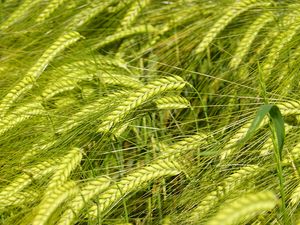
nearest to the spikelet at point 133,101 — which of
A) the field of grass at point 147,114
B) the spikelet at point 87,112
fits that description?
the field of grass at point 147,114

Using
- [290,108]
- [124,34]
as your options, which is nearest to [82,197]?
[290,108]

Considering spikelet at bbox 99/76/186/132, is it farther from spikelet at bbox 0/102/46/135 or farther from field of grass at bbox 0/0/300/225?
spikelet at bbox 0/102/46/135

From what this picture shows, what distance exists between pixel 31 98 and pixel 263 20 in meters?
0.91

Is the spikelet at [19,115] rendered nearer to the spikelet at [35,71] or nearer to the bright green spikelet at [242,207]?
the spikelet at [35,71]

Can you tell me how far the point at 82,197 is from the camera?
1812mm

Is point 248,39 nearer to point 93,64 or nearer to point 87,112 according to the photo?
point 93,64

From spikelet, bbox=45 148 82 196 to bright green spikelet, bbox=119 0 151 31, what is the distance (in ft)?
3.40

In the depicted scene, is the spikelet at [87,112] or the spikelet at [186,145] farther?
the spikelet at [87,112]

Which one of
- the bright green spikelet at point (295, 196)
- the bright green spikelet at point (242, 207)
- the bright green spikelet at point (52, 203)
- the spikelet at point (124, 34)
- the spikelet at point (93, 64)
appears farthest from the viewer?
the spikelet at point (124, 34)

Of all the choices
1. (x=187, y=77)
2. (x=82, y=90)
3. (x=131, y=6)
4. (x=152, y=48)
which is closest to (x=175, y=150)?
(x=82, y=90)

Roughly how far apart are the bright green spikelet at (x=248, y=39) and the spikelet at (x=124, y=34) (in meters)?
0.43

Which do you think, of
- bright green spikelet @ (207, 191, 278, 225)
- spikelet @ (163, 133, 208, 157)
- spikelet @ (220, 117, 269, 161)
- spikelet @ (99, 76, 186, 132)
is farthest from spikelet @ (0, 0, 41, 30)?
bright green spikelet @ (207, 191, 278, 225)

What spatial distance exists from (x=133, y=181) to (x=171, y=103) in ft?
1.28

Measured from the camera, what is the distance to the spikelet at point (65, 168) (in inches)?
75.2
